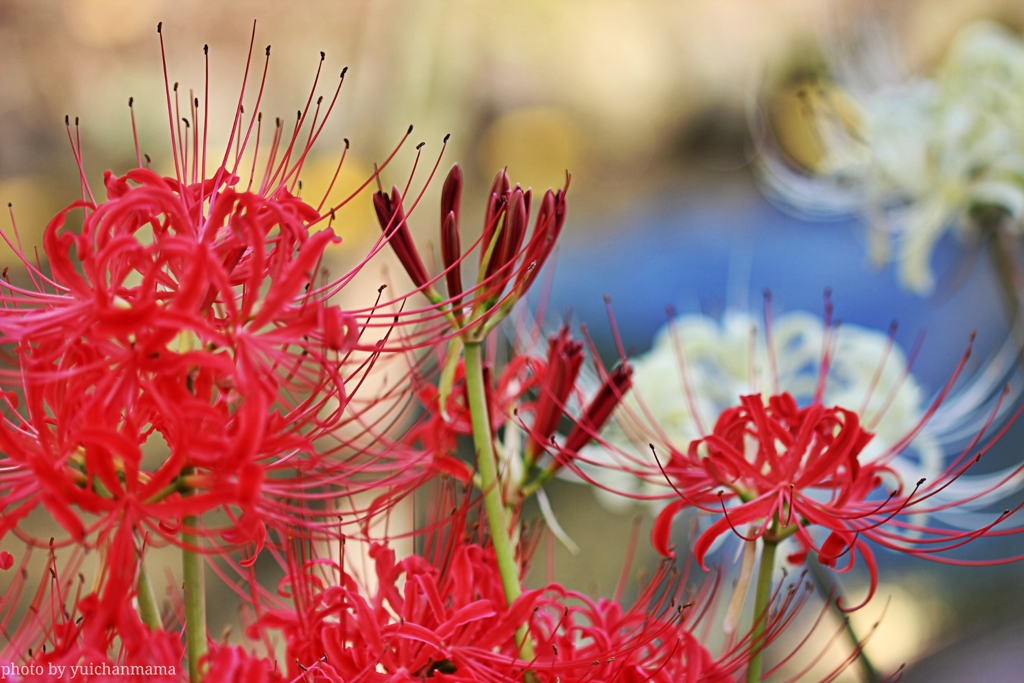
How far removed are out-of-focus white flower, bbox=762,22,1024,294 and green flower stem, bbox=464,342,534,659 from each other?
70 cm

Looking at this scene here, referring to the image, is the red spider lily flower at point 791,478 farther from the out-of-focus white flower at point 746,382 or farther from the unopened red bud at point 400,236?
the out-of-focus white flower at point 746,382

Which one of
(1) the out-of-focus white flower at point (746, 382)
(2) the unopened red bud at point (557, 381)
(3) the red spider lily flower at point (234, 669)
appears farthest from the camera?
(1) the out-of-focus white flower at point (746, 382)

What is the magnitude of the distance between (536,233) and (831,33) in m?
0.90

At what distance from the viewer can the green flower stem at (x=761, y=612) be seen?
359mm

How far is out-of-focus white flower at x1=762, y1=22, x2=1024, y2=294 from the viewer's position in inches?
33.1

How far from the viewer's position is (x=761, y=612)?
363mm

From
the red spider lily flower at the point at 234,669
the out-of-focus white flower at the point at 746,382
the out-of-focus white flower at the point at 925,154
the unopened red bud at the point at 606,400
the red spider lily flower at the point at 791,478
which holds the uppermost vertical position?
the out-of-focus white flower at the point at 925,154

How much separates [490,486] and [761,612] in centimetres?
13

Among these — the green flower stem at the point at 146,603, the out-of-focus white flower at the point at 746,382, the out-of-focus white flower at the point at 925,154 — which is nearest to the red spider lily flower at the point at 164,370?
the green flower stem at the point at 146,603

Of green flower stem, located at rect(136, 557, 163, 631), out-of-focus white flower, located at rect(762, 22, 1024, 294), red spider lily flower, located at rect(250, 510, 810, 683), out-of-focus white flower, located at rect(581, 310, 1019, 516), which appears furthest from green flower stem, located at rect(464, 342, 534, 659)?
out-of-focus white flower, located at rect(762, 22, 1024, 294)

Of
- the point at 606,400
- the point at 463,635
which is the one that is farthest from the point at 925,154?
the point at 463,635

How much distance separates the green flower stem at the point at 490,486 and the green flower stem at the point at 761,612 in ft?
0.30

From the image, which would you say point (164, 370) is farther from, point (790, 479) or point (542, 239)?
point (790, 479)

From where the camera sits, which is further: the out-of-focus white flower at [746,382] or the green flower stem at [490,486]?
the out-of-focus white flower at [746,382]
